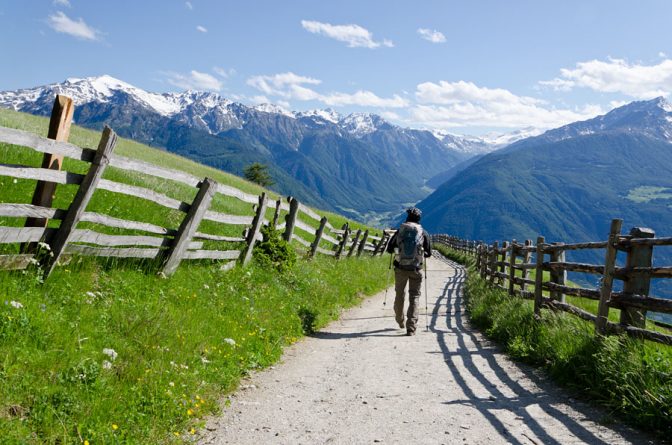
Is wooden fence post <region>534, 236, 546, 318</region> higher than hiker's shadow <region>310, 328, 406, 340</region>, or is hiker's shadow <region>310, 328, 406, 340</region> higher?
wooden fence post <region>534, 236, 546, 318</region>

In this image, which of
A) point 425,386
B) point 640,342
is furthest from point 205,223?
point 640,342

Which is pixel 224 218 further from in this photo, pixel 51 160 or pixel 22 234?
pixel 22 234

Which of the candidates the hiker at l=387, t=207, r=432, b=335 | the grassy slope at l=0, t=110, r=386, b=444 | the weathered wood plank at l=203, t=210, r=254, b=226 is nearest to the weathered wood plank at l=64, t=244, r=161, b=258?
the grassy slope at l=0, t=110, r=386, b=444

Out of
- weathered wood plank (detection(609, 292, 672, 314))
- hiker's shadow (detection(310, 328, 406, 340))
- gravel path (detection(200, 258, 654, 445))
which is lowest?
hiker's shadow (detection(310, 328, 406, 340))

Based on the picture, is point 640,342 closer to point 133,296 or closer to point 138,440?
point 138,440

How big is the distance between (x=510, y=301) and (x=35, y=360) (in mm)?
11673

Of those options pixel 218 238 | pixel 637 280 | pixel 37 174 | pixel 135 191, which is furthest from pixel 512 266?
pixel 37 174

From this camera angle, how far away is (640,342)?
7.29m

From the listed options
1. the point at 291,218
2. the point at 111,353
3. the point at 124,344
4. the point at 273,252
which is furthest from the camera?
the point at 291,218

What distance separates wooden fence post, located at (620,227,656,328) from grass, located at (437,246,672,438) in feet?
1.50

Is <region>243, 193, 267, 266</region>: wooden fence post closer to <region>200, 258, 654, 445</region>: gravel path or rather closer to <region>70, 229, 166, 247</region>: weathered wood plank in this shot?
<region>200, 258, 654, 445</region>: gravel path

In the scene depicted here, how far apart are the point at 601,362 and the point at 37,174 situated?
8.64 metres

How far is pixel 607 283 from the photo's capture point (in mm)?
8445

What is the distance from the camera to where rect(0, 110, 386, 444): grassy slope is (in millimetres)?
4730
